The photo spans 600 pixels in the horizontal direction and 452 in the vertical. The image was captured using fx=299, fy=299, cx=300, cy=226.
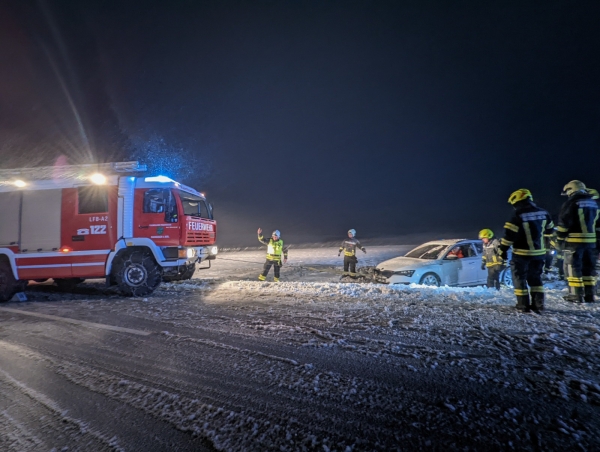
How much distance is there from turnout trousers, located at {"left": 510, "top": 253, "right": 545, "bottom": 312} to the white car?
3.12 meters

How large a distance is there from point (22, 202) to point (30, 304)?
→ 2561 mm

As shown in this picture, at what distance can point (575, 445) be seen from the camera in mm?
1733

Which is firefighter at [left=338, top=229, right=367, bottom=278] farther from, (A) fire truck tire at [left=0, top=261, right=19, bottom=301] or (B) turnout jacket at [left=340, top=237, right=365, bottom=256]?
(A) fire truck tire at [left=0, top=261, right=19, bottom=301]

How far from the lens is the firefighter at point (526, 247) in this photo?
4328mm

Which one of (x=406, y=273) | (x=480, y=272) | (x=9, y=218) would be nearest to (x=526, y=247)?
(x=406, y=273)

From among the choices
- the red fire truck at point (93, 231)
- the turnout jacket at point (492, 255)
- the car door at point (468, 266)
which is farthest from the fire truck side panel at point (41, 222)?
the turnout jacket at point (492, 255)

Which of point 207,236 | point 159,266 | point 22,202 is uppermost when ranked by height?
point 22,202

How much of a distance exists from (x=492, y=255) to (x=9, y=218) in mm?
11716

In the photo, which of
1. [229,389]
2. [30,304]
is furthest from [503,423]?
[30,304]

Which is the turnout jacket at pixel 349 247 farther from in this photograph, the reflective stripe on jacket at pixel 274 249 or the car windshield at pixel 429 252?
the reflective stripe on jacket at pixel 274 249

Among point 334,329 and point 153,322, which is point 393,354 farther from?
point 153,322

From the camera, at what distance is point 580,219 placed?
4734 mm

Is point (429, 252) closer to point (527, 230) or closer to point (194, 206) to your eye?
point (527, 230)

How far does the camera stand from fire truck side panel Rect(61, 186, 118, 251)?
701 cm
